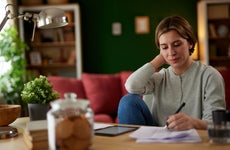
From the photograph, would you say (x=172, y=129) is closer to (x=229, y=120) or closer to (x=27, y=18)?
(x=229, y=120)

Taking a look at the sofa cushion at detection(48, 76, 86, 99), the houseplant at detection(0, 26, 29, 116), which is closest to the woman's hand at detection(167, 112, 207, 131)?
the sofa cushion at detection(48, 76, 86, 99)

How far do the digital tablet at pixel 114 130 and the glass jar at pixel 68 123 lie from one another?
0.34 metres

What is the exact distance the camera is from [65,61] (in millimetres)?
5637

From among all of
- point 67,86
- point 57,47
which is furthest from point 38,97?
point 57,47

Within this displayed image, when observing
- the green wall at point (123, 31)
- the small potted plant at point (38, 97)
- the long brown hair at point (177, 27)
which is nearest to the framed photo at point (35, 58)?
the green wall at point (123, 31)

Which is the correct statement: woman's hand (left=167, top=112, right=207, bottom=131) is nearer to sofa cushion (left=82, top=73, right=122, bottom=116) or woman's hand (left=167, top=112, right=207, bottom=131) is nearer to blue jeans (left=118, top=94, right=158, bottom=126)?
blue jeans (left=118, top=94, right=158, bottom=126)

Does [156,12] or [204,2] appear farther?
[156,12]

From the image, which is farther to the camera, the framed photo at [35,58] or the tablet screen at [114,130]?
the framed photo at [35,58]

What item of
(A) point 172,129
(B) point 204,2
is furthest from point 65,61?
(A) point 172,129

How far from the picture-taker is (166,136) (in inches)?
53.8

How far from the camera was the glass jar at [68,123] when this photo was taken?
1.15 m

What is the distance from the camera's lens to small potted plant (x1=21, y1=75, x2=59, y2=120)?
1658mm

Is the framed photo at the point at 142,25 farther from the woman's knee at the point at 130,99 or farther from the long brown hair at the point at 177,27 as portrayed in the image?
the woman's knee at the point at 130,99

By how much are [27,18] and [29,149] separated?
79cm
